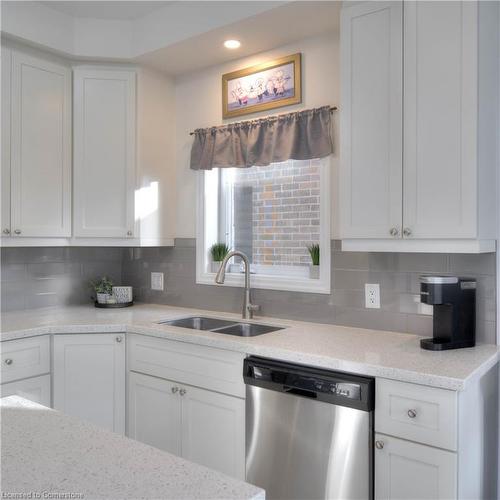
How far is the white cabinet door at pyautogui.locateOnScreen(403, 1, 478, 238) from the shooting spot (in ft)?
6.21

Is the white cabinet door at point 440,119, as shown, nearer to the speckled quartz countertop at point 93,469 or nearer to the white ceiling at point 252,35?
the white ceiling at point 252,35

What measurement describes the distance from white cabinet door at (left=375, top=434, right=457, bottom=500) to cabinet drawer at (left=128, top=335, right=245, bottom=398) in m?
0.67

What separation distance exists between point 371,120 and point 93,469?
1.77 meters

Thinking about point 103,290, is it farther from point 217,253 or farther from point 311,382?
point 311,382

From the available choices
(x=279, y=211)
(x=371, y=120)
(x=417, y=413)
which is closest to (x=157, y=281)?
(x=279, y=211)

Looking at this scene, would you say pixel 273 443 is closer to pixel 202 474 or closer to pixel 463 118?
pixel 202 474

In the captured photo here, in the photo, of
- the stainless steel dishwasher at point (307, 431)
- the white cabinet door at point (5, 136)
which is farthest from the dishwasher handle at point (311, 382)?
the white cabinet door at point (5, 136)

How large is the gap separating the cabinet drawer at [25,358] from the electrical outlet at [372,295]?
169cm

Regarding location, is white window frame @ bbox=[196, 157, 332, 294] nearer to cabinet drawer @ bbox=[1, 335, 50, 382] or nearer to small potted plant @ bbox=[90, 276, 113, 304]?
small potted plant @ bbox=[90, 276, 113, 304]

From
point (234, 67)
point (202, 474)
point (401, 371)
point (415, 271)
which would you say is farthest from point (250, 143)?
point (202, 474)

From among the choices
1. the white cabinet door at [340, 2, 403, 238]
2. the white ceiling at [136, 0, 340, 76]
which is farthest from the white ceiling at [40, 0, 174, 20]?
the white cabinet door at [340, 2, 403, 238]

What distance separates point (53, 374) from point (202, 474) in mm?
1939

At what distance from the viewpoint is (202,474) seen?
0.91 meters

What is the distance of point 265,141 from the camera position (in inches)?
112
